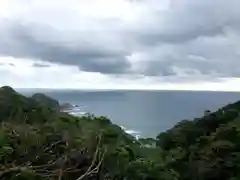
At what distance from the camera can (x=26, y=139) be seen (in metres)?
6.32

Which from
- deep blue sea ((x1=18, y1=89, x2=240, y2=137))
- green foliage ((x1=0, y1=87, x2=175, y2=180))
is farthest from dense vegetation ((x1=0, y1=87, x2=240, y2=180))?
deep blue sea ((x1=18, y1=89, x2=240, y2=137))

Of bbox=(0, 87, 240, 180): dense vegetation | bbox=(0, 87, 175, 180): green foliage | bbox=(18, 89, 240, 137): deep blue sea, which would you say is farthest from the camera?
bbox=(18, 89, 240, 137): deep blue sea

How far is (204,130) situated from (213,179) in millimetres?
4498

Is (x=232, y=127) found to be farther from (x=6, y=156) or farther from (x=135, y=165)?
(x=6, y=156)

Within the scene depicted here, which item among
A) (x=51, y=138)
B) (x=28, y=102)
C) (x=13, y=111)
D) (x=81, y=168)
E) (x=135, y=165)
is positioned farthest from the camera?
(x=28, y=102)

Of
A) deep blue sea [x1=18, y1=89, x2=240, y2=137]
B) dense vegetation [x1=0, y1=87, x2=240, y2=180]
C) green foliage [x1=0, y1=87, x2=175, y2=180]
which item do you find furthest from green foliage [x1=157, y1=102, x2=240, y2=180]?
deep blue sea [x1=18, y1=89, x2=240, y2=137]

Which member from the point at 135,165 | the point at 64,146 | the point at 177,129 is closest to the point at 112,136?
the point at 135,165

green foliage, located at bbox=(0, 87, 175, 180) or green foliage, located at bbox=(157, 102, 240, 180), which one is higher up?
green foliage, located at bbox=(0, 87, 175, 180)

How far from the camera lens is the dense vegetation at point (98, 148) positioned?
540 centimetres

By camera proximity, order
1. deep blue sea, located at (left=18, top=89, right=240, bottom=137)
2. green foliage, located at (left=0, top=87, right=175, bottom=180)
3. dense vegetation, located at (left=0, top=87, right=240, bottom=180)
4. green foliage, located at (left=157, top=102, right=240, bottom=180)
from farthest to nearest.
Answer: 1. deep blue sea, located at (left=18, top=89, right=240, bottom=137)
2. green foliage, located at (left=157, top=102, right=240, bottom=180)
3. dense vegetation, located at (left=0, top=87, right=240, bottom=180)
4. green foliage, located at (left=0, top=87, right=175, bottom=180)

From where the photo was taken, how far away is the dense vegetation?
540 cm

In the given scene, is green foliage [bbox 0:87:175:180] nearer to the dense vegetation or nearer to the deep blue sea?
the dense vegetation

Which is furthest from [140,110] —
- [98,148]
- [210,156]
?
[98,148]

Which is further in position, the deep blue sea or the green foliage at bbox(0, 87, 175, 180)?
the deep blue sea
